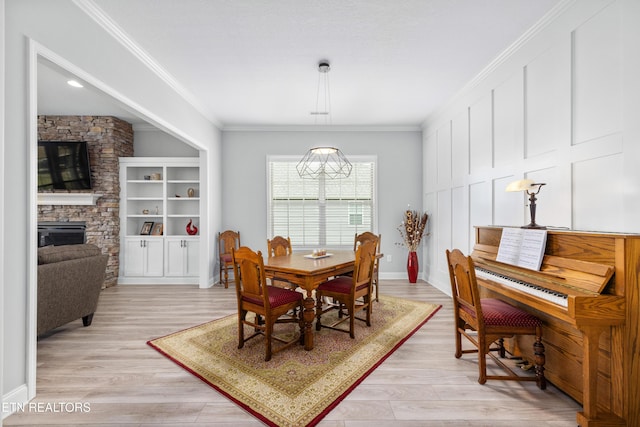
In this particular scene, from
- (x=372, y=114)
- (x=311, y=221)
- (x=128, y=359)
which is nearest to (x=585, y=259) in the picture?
(x=128, y=359)

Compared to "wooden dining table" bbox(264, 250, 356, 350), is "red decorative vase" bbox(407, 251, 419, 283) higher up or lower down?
lower down

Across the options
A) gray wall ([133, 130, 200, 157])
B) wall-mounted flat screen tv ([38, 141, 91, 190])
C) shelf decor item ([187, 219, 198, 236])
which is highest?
gray wall ([133, 130, 200, 157])

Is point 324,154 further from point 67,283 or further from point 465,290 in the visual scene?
point 67,283

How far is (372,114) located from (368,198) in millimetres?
1531

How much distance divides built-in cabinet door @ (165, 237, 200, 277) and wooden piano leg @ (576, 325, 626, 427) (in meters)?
5.10

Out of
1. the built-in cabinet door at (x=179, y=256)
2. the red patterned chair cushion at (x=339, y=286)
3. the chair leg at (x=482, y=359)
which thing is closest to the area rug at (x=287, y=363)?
the red patterned chair cushion at (x=339, y=286)

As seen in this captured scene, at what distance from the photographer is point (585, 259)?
1788 mm

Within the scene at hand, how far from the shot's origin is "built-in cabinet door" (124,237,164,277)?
5184 millimetres

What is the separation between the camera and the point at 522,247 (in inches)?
87.0

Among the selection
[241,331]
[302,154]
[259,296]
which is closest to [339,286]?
[259,296]

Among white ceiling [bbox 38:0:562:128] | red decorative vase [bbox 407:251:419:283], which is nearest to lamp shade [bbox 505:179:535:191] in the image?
white ceiling [bbox 38:0:562:128]

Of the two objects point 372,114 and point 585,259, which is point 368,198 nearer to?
point 372,114

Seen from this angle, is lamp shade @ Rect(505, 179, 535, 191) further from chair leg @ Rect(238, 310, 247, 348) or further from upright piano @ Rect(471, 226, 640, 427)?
chair leg @ Rect(238, 310, 247, 348)

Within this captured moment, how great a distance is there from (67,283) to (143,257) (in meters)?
2.39
